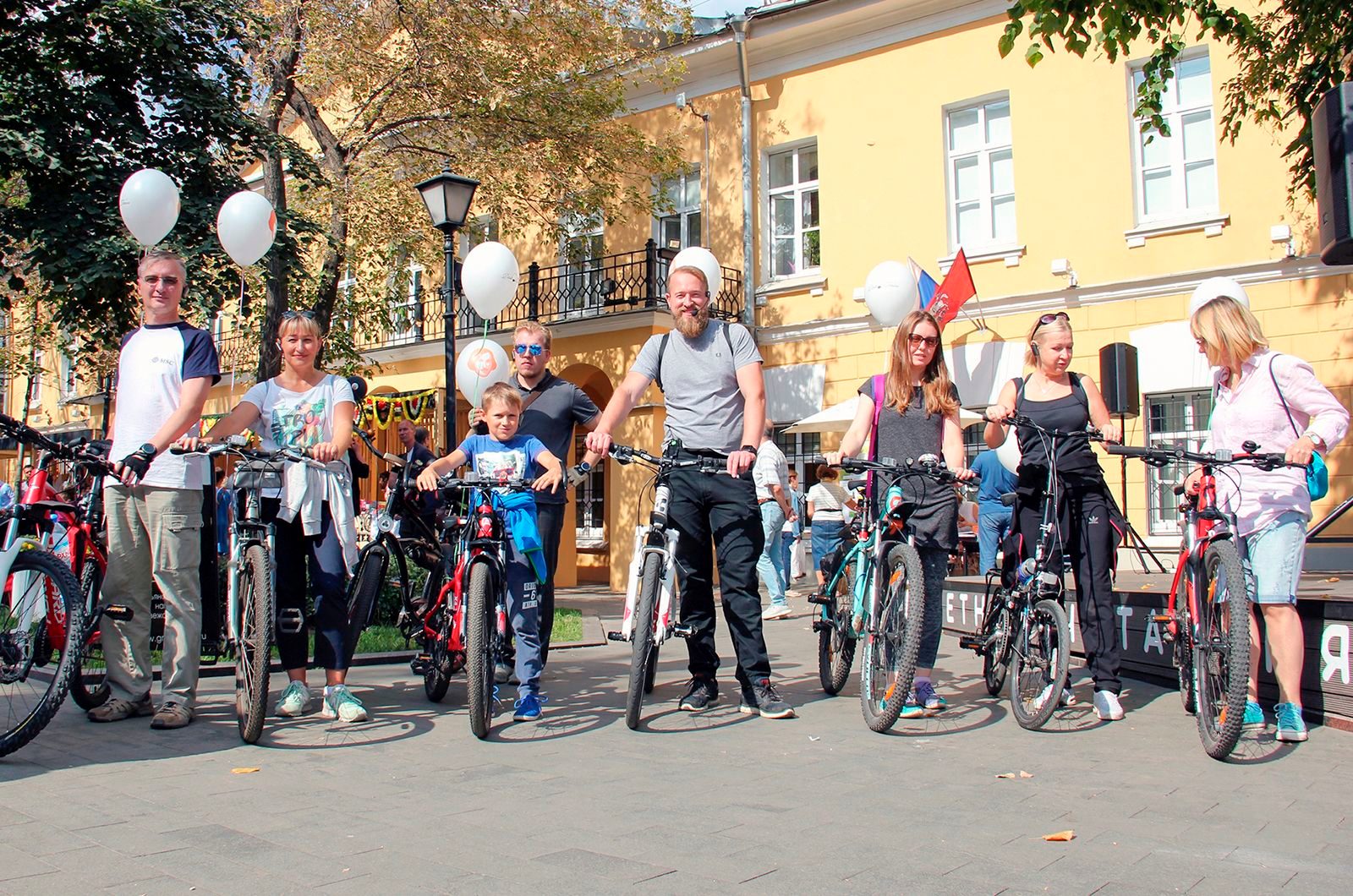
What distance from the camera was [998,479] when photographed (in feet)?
40.5

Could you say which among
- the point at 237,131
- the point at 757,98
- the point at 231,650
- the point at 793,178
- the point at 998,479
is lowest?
the point at 231,650

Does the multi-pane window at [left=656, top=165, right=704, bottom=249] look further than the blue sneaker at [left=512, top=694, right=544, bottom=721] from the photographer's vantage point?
Yes

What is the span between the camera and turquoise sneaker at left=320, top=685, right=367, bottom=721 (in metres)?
5.43

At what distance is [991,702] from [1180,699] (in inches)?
40.8

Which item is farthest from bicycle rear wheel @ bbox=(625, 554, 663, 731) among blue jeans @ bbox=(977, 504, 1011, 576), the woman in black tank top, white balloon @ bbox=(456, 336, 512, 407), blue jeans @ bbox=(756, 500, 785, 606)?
white balloon @ bbox=(456, 336, 512, 407)

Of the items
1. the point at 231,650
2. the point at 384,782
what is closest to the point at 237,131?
the point at 231,650

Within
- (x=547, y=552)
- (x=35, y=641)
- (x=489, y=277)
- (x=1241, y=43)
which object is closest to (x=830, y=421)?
(x=489, y=277)

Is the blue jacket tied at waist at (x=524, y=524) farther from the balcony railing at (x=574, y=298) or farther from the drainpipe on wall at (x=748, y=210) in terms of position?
the drainpipe on wall at (x=748, y=210)

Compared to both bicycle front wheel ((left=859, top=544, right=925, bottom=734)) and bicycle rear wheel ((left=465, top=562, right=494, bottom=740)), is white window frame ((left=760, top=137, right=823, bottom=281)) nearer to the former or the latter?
bicycle front wheel ((left=859, top=544, right=925, bottom=734))

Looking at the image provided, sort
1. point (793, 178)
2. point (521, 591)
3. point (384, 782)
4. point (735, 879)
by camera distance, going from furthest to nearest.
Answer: point (793, 178), point (521, 591), point (384, 782), point (735, 879)

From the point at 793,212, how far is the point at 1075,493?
1396 cm

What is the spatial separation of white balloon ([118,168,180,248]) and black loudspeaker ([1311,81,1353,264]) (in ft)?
27.3

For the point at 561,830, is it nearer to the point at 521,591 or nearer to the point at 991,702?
the point at 521,591

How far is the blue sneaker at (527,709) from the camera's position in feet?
18.3
